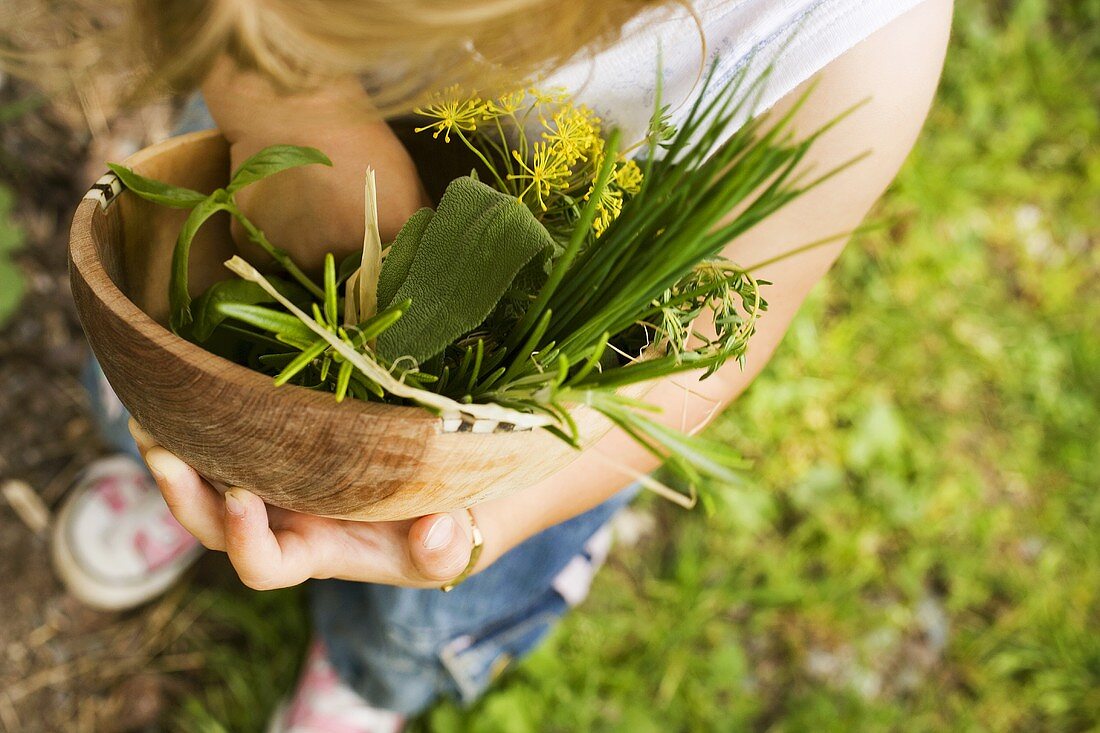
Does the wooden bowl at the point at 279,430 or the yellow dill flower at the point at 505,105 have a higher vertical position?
the yellow dill flower at the point at 505,105

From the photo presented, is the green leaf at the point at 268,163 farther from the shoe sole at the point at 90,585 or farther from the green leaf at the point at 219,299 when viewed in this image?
the shoe sole at the point at 90,585

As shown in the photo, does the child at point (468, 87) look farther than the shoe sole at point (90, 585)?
No

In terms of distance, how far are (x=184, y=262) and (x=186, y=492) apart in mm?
139

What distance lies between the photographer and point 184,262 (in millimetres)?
452

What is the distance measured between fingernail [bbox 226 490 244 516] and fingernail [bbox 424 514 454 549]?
113 mm

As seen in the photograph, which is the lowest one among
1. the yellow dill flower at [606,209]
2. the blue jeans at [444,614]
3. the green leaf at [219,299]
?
the blue jeans at [444,614]

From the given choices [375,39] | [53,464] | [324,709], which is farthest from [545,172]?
[53,464]

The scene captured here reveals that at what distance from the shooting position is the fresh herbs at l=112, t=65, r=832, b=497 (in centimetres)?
37

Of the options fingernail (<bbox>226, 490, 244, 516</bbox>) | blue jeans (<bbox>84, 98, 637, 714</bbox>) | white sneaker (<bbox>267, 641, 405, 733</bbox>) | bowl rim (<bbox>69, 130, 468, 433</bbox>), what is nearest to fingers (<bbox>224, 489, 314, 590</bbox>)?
fingernail (<bbox>226, 490, 244, 516</bbox>)

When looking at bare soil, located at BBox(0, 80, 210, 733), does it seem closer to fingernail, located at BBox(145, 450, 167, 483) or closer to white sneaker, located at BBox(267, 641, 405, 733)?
white sneaker, located at BBox(267, 641, 405, 733)

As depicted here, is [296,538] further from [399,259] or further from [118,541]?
[118,541]

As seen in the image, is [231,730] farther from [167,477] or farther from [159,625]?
[167,477]

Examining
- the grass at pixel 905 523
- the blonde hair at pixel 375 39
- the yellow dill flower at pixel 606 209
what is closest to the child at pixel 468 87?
the blonde hair at pixel 375 39

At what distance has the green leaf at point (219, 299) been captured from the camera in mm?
450
